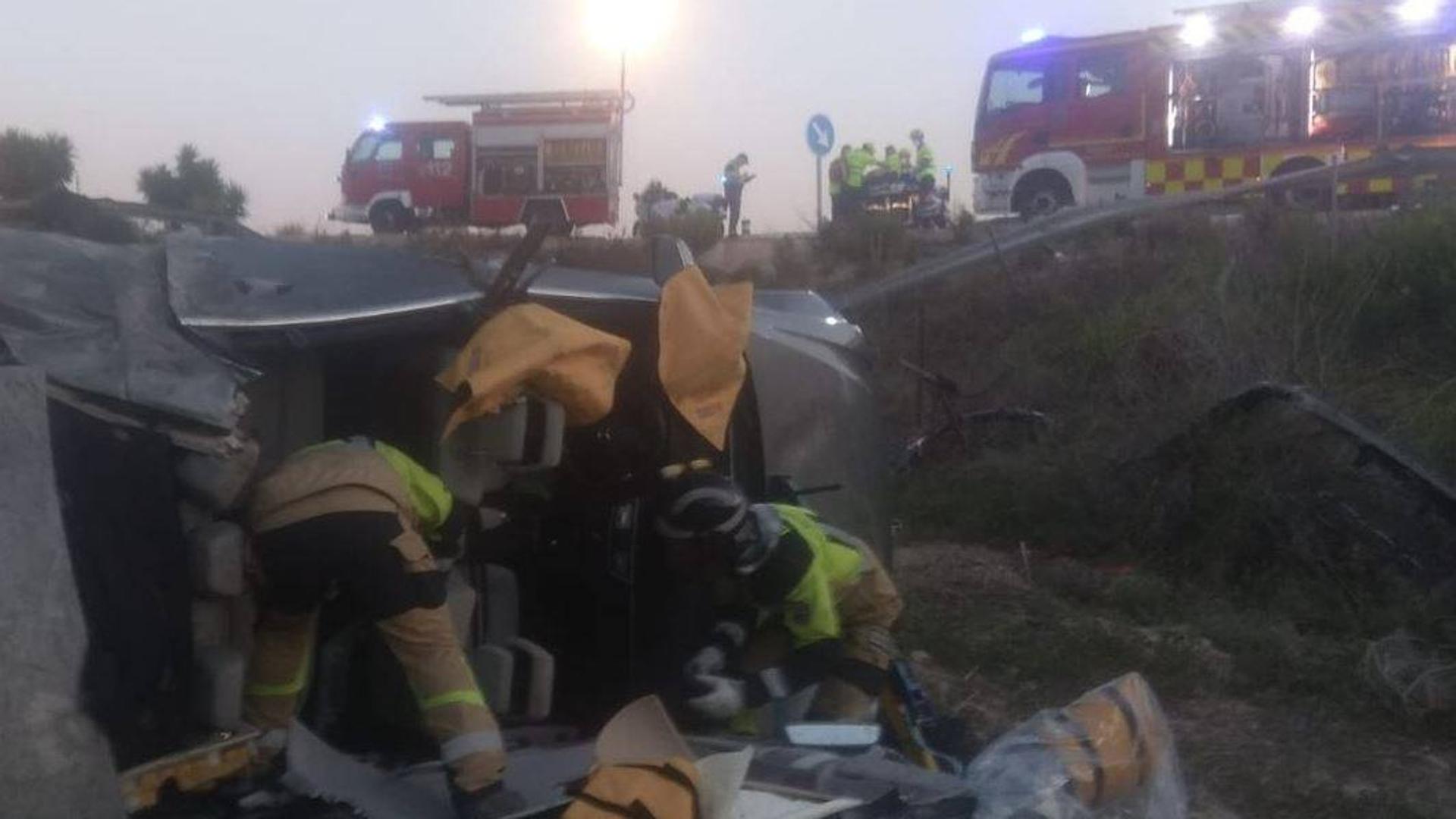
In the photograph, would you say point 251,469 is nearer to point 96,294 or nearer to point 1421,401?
point 96,294

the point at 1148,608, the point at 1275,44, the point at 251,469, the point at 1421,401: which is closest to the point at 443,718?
the point at 251,469

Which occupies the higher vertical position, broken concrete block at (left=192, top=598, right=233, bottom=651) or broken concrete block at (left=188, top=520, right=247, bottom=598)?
broken concrete block at (left=188, top=520, right=247, bottom=598)

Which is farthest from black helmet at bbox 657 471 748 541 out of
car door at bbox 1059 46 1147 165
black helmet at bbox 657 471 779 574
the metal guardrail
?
car door at bbox 1059 46 1147 165

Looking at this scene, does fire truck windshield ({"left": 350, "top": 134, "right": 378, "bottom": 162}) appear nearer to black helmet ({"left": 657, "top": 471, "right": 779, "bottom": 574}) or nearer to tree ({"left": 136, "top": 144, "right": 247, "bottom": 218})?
tree ({"left": 136, "top": 144, "right": 247, "bottom": 218})

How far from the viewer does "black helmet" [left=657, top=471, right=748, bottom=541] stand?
424 cm

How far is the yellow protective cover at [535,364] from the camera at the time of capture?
145 inches

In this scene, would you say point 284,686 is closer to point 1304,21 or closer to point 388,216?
point 1304,21

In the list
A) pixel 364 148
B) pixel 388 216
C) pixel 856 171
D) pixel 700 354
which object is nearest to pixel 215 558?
pixel 700 354

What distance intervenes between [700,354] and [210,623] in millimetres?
1347

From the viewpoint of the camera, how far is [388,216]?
1055 inches

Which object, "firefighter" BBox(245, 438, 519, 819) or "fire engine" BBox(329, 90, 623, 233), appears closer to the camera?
"firefighter" BBox(245, 438, 519, 819)

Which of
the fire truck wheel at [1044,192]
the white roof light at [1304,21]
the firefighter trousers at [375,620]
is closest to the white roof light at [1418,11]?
the white roof light at [1304,21]

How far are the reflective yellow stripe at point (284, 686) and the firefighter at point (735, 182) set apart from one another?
19.3 meters

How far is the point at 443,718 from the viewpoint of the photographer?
3498mm
